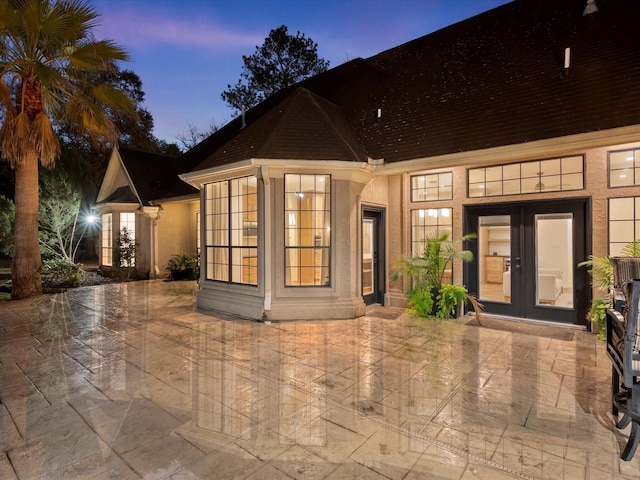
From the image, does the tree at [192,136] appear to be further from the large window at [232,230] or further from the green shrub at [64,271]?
the large window at [232,230]

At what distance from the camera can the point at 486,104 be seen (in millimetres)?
7238

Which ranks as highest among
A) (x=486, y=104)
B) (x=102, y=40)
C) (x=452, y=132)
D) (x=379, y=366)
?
(x=102, y=40)

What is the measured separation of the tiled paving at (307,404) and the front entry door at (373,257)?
6.22 feet

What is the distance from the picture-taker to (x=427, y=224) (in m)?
7.93

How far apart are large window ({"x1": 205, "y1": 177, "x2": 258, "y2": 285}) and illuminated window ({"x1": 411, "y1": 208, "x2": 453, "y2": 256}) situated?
Answer: 357 cm

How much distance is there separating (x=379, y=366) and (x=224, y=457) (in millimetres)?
2397

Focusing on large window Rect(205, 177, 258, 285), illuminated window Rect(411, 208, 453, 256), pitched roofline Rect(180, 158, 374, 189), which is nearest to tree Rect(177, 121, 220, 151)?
large window Rect(205, 177, 258, 285)

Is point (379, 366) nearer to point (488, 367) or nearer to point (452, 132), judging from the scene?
point (488, 367)

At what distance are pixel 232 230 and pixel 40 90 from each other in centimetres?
621

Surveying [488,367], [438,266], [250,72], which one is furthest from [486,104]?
[250,72]

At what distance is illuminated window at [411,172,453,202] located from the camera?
766cm

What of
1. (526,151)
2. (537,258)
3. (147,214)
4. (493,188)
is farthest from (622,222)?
(147,214)

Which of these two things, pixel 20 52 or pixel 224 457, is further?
pixel 20 52

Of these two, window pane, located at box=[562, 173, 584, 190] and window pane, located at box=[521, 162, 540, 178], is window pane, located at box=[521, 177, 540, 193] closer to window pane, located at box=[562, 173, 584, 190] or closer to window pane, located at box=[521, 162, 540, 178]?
window pane, located at box=[521, 162, 540, 178]
